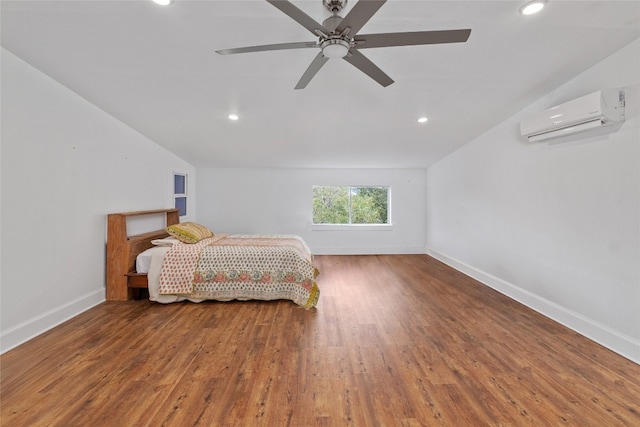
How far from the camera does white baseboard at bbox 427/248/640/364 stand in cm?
212

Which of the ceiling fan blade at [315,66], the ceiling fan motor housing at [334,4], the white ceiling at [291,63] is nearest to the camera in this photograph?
the ceiling fan motor housing at [334,4]

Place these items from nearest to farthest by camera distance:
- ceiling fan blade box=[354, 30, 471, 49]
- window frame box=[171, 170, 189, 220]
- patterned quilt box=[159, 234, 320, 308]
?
1. ceiling fan blade box=[354, 30, 471, 49]
2. patterned quilt box=[159, 234, 320, 308]
3. window frame box=[171, 170, 189, 220]

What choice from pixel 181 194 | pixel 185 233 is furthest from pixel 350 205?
pixel 185 233

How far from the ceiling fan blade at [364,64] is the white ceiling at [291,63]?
418 millimetres

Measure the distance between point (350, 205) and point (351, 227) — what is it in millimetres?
513

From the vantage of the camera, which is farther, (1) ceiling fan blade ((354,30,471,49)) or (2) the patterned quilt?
(2) the patterned quilt

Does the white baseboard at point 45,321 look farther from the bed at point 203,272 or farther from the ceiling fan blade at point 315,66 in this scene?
the ceiling fan blade at point 315,66

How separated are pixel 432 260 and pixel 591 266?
9.70 ft

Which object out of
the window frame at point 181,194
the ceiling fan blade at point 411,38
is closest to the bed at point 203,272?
the window frame at point 181,194

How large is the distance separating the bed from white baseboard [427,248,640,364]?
2.40 metres

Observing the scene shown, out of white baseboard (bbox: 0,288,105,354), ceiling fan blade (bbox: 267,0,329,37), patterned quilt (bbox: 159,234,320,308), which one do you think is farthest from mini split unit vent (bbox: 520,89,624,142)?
white baseboard (bbox: 0,288,105,354)

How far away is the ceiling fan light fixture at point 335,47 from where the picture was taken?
4.97ft

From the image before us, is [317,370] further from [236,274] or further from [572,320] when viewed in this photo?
[572,320]

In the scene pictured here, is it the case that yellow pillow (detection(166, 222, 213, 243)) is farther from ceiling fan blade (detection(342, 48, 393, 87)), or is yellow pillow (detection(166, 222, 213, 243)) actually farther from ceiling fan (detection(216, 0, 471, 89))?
ceiling fan blade (detection(342, 48, 393, 87))
